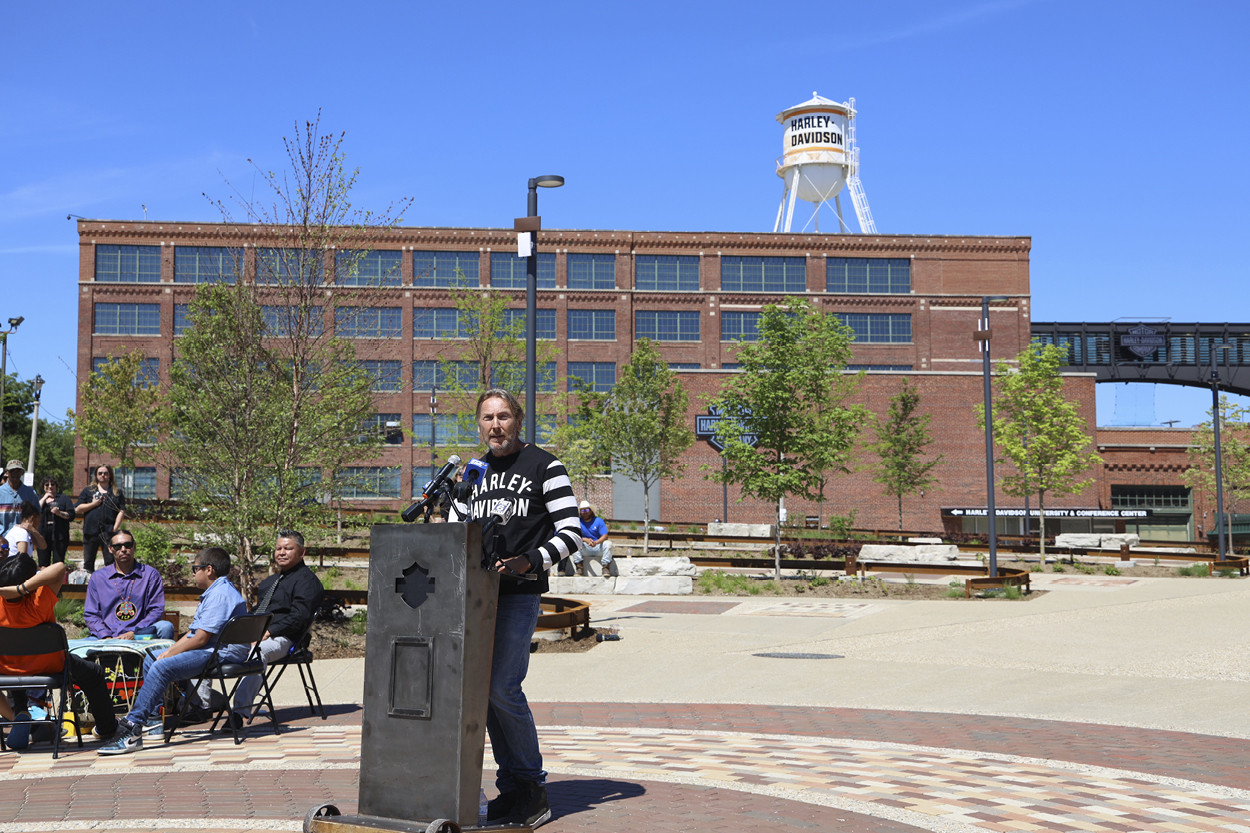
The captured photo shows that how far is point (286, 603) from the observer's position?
839 cm

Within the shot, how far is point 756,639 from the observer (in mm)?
14961

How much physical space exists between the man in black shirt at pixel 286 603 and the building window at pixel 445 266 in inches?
2106

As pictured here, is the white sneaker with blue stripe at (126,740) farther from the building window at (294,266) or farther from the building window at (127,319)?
the building window at (127,319)

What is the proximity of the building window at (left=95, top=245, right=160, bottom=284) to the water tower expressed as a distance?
125ft

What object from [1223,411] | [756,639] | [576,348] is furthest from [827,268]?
[756,639]

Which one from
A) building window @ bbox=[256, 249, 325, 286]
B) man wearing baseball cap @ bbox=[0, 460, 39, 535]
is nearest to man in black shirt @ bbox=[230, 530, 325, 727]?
building window @ bbox=[256, 249, 325, 286]

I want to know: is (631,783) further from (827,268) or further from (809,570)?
(827,268)

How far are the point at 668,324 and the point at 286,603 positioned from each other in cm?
5467

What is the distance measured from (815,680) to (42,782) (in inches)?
277

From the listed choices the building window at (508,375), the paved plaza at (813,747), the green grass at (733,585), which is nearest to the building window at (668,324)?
the building window at (508,375)

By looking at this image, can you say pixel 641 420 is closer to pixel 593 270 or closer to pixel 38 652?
pixel 593 270

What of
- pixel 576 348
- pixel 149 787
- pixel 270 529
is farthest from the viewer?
pixel 576 348

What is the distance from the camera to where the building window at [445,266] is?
61.2m

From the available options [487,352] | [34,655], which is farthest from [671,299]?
[34,655]
